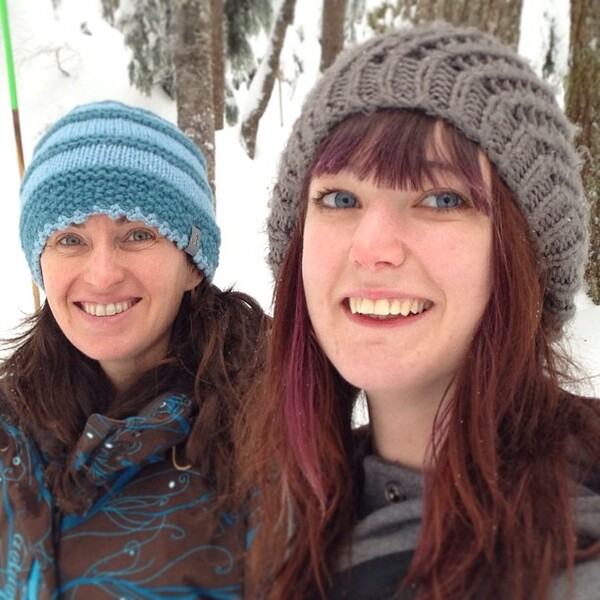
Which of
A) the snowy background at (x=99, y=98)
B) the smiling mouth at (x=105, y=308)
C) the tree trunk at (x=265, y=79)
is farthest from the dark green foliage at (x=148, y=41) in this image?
the smiling mouth at (x=105, y=308)

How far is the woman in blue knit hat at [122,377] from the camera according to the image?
5.22ft

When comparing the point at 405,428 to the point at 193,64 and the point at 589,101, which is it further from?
the point at 193,64

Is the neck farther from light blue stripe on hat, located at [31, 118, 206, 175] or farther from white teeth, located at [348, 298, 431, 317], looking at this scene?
light blue stripe on hat, located at [31, 118, 206, 175]

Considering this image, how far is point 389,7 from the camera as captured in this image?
4438 mm

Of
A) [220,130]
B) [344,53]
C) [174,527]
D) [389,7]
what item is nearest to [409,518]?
[174,527]

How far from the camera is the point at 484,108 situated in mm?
1257

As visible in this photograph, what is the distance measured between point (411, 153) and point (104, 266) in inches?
39.7

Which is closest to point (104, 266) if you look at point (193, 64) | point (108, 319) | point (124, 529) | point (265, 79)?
→ point (108, 319)

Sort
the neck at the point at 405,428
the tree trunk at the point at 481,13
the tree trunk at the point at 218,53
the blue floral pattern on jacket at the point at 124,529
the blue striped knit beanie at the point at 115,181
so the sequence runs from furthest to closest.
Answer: the tree trunk at the point at 218,53 < the tree trunk at the point at 481,13 < the blue striped knit beanie at the point at 115,181 < the blue floral pattern on jacket at the point at 124,529 < the neck at the point at 405,428

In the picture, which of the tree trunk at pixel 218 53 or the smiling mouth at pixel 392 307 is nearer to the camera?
the smiling mouth at pixel 392 307

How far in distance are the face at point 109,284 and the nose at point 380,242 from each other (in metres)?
0.86

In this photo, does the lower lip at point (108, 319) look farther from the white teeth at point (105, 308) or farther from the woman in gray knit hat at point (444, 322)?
the woman in gray knit hat at point (444, 322)

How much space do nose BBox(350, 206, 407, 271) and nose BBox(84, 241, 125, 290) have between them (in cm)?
87

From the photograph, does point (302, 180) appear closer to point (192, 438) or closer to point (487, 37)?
point (487, 37)
